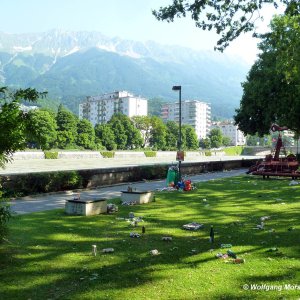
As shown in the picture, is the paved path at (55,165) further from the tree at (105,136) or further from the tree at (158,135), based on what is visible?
the tree at (158,135)

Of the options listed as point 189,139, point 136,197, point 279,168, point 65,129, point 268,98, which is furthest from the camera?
point 189,139

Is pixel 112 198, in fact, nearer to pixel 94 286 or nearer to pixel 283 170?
pixel 94 286

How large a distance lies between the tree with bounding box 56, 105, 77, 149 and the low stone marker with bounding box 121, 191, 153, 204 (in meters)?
81.4

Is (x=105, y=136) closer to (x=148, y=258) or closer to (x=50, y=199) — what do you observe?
(x=50, y=199)

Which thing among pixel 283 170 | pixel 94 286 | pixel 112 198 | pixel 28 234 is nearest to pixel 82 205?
pixel 28 234

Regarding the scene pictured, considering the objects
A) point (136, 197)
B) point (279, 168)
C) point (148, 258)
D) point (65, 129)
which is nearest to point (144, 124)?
point (65, 129)

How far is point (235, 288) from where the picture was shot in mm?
5574

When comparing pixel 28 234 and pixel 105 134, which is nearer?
pixel 28 234

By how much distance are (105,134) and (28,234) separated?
10305cm

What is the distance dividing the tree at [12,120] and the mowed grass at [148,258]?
202 centimetres

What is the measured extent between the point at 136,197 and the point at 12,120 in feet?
28.1

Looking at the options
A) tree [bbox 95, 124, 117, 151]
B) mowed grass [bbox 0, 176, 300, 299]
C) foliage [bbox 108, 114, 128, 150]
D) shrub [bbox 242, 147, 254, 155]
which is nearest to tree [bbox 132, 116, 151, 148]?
foliage [bbox 108, 114, 128, 150]

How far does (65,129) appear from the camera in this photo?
96375mm

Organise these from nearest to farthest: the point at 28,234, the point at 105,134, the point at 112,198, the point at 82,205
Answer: the point at 28,234, the point at 82,205, the point at 112,198, the point at 105,134
